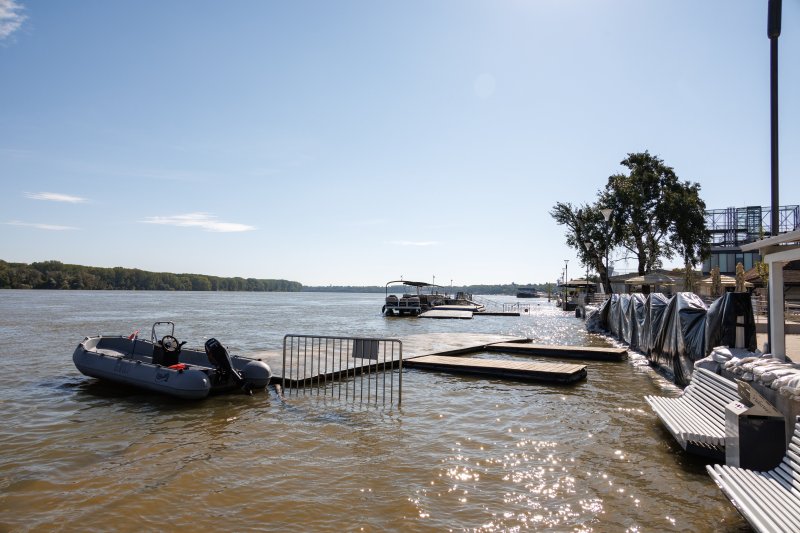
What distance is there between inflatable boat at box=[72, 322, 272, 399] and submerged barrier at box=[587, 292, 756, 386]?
8615 millimetres

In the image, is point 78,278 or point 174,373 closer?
point 174,373

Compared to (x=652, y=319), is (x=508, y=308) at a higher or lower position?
lower

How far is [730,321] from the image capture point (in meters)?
8.50

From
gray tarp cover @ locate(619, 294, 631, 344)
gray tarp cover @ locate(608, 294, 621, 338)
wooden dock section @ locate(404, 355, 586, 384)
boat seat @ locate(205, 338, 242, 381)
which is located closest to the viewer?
boat seat @ locate(205, 338, 242, 381)

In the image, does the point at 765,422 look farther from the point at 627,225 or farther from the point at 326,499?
the point at 627,225

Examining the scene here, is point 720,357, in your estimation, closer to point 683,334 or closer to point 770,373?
point 770,373

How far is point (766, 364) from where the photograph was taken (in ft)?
18.9

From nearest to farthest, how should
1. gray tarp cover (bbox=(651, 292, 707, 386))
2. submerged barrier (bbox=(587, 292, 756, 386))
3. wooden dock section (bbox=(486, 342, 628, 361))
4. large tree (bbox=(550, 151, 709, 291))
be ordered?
submerged barrier (bbox=(587, 292, 756, 386)) → gray tarp cover (bbox=(651, 292, 707, 386)) → wooden dock section (bbox=(486, 342, 628, 361)) → large tree (bbox=(550, 151, 709, 291))

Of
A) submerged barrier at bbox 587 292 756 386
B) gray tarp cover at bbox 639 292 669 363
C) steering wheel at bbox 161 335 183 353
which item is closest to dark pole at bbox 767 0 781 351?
submerged barrier at bbox 587 292 756 386

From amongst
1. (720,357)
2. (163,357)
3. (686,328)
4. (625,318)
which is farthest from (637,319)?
(163,357)

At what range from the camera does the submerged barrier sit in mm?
8461

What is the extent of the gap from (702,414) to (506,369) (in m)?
6.37

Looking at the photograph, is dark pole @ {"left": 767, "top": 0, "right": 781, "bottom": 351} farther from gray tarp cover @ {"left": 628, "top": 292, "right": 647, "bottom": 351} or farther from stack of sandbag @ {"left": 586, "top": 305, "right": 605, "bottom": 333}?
stack of sandbag @ {"left": 586, "top": 305, "right": 605, "bottom": 333}

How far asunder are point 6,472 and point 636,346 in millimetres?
17034
